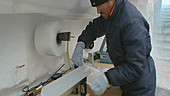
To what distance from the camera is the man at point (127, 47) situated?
1.87 feet

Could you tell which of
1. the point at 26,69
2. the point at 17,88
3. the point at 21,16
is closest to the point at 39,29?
the point at 21,16

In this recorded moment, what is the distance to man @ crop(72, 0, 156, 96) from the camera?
0.57m

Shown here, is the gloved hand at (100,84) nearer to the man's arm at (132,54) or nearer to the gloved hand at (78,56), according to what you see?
the man's arm at (132,54)

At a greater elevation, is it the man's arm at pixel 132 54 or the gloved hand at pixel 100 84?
the man's arm at pixel 132 54

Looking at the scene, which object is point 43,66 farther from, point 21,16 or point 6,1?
point 6,1

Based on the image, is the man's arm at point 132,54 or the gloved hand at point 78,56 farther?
the gloved hand at point 78,56

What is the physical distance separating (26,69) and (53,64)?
0.25 meters

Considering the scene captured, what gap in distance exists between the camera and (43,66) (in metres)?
0.81

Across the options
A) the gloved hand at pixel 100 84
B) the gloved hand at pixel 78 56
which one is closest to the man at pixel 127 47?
the gloved hand at pixel 100 84

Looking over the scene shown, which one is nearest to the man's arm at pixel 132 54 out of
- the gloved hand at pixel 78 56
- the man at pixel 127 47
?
the man at pixel 127 47

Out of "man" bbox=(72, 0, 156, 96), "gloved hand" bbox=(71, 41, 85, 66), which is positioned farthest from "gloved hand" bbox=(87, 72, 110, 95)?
"gloved hand" bbox=(71, 41, 85, 66)

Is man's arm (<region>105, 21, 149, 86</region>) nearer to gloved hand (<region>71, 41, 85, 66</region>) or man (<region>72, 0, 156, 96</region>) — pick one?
man (<region>72, 0, 156, 96</region>)

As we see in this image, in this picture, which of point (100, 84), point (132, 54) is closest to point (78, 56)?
point (100, 84)

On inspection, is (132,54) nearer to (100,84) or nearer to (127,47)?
(127,47)
